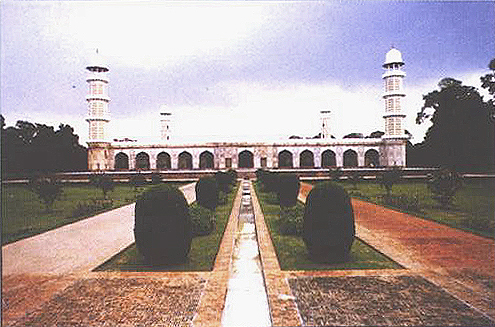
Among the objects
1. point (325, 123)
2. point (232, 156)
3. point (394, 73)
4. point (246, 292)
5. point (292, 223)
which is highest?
point (394, 73)

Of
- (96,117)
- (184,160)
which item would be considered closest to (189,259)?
(96,117)

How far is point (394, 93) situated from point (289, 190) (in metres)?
30.2

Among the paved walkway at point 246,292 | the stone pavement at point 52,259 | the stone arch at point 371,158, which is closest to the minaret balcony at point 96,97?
the stone arch at point 371,158

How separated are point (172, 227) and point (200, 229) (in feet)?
9.33

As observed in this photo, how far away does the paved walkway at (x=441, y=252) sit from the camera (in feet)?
17.4

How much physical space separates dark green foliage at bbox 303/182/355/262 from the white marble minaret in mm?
36996

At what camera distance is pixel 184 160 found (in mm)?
44906

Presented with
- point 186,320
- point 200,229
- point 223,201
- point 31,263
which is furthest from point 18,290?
point 223,201

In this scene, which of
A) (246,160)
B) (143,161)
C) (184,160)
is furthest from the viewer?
(246,160)

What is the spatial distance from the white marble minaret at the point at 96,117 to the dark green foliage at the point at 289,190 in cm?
3087

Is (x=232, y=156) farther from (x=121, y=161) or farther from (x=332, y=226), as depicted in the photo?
(x=332, y=226)

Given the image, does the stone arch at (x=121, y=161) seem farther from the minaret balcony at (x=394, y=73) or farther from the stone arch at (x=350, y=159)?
the minaret balcony at (x=394, y=73)

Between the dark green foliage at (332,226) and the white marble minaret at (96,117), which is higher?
the white marble minaret at (96,117)

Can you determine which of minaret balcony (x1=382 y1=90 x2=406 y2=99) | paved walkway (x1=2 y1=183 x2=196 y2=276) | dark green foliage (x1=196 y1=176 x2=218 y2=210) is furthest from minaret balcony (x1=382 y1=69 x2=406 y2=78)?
paved walkway (x1=2 y1=183 x2=196 y2=276)
